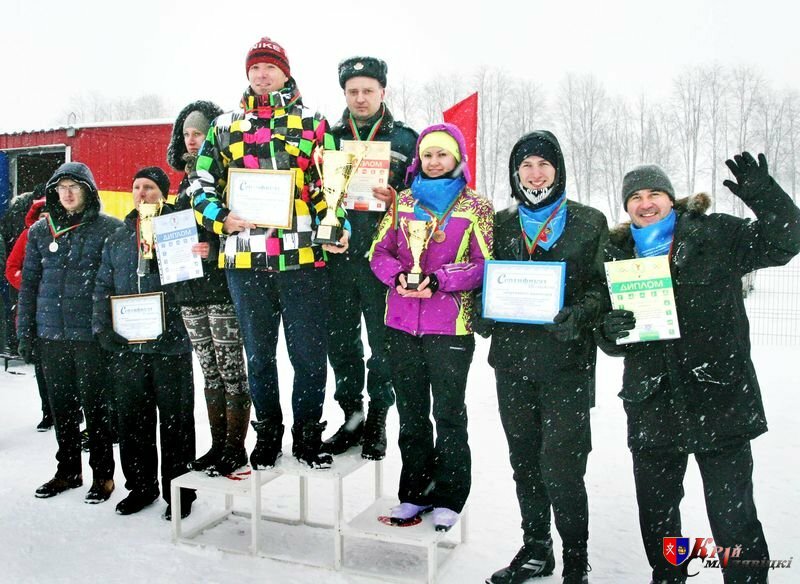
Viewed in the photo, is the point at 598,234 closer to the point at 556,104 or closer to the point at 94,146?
the point at 94,146

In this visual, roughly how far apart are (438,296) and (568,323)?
65 cm

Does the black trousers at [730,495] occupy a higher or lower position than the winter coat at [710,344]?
lower

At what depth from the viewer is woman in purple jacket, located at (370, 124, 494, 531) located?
10.6ft

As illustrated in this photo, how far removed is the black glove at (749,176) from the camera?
8.96ft

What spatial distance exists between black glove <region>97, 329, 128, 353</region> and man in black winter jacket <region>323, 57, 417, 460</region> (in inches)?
54.2

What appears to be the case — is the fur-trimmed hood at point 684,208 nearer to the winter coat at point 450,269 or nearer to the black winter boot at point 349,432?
the winter coat at point 450,269

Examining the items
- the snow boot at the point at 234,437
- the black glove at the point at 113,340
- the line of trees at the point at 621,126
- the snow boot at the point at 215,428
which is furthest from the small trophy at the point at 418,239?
the line of trees at the point at 621,126

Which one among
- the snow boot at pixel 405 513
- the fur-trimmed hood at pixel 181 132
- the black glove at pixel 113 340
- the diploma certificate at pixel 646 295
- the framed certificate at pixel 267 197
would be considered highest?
the fur-trimmed hood at pixel 181 132

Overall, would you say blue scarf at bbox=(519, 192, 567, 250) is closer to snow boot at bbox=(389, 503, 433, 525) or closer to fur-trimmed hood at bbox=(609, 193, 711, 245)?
fur-trimmed hood at bbox=(609, 193, 711, 245)

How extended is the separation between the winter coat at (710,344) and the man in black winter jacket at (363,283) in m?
1.48

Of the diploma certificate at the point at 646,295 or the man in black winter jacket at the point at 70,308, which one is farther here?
the man in black winter jacket at the point at 70,308

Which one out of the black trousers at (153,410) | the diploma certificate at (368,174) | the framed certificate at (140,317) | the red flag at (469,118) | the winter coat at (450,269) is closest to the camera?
the winter coat at (450,269)

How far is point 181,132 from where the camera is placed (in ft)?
13.7

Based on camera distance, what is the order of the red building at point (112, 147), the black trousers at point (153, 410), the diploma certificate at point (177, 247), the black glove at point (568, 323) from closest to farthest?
1. the black glove at point (568, 323)
2. the diploma certificate at point (177, 247)
3. the black trousers at point (153, 410)
4. the red building at point (112, 147)
